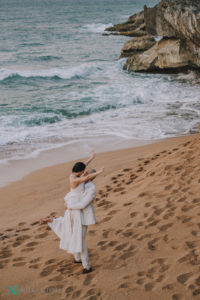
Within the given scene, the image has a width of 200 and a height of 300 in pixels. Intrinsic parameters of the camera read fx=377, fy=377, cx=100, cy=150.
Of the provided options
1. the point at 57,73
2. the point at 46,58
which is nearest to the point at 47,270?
the point at 57,73

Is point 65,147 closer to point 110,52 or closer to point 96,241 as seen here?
point 96,241

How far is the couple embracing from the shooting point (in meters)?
4.86

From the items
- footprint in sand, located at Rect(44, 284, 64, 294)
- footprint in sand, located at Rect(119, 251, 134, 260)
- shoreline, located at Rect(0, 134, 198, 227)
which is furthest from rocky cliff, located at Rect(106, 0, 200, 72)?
footprint in sand, located at Rect(44, 284, 64, 294)

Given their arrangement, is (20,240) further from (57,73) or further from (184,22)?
(57,73)

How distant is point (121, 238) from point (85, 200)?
1.32 metres

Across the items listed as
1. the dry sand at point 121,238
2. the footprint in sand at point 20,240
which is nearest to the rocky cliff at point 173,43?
the dry sand at point 121,238

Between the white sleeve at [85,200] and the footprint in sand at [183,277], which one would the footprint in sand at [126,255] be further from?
the white sleeve at [85,200]

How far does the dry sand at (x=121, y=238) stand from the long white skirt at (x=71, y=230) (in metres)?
0.44

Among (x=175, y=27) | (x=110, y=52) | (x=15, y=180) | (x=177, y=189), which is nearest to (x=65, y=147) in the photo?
(x=15, y=180)

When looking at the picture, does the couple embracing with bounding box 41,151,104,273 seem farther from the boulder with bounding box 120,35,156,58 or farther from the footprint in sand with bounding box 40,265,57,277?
the boulder with bounding box 120,35,156,58

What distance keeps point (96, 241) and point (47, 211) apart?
211 centimetres

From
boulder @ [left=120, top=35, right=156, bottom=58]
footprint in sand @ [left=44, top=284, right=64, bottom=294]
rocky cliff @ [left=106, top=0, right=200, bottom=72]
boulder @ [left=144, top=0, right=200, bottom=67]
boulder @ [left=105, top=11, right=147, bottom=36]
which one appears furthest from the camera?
boulder @ [left=105, top=11, right=147, bottom=36]

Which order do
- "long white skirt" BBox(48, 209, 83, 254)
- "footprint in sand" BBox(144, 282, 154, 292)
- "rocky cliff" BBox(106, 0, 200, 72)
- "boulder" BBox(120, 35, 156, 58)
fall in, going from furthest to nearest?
"boulder" BBox(120, 35, 156, 58) → "rocky cliff" BBox(106, 0, 200, 72) → "long white skirt" BBox(48, 209, 83, 254) → "footprint in sand" BBox(144, 282, 154, 292)

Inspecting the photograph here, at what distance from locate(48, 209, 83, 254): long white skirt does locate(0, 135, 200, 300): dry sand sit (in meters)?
0.44
